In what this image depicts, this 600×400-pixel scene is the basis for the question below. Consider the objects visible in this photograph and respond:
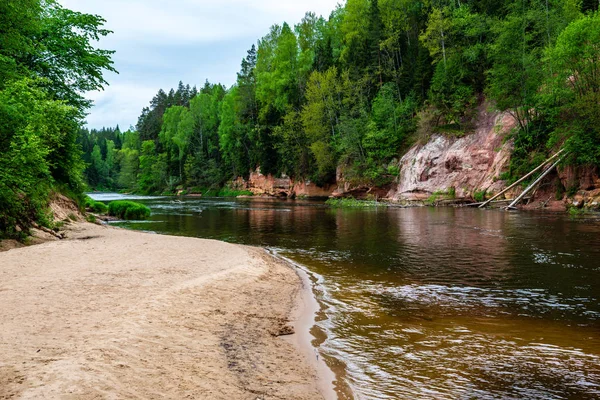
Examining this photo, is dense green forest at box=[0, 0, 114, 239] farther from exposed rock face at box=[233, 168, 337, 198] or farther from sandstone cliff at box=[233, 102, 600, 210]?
exposed rock face at box=[233, 168, 337, 198]

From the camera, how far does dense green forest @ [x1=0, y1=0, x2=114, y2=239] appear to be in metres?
12.5

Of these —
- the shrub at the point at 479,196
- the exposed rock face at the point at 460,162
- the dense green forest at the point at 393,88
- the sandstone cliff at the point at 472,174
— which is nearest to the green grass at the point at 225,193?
the dense green forest at the point at 393,88

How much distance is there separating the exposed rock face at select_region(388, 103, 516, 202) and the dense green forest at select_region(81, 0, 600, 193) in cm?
146

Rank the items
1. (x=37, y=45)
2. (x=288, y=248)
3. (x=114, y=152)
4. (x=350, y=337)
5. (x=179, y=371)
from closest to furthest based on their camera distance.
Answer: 1. (x=179, y=371)
2. (x=350, y=337)
3. (x=288, y=248)
4. (x=37, y=45)
5. (x=114, y=152)

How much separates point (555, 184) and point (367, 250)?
23178 millimetres

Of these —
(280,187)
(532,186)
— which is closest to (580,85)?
(532,186)

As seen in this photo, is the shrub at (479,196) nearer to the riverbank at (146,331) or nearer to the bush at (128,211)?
the bush at (128,211)

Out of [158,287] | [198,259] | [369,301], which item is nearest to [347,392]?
[369,301]

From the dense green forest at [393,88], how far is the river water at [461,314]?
713 inches

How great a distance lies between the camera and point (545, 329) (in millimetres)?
6078

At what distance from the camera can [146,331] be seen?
490cm

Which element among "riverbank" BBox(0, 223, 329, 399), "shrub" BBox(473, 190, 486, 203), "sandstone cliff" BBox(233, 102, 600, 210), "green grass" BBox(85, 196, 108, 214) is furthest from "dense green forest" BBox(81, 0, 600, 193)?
"riverbank" BBox(0, 223, 329, 399)

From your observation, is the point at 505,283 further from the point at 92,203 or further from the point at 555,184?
the point at 92,203

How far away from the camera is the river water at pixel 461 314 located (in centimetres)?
445
